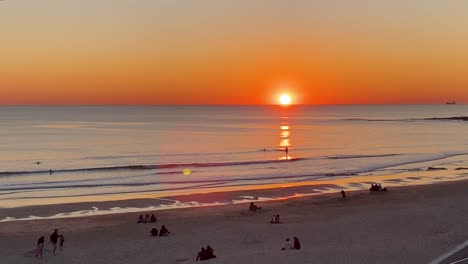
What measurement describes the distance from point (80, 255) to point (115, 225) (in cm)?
557

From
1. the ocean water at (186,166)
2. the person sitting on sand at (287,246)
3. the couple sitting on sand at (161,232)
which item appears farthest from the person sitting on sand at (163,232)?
the ocean water at (186,166)

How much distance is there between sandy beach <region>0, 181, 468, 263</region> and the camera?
64.0ft

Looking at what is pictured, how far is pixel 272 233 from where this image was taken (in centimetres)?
2373

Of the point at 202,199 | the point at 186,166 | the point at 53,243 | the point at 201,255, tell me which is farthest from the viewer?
the point at 186,166

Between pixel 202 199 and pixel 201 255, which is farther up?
pixel 202 199

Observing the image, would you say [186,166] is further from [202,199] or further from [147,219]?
[147,219]

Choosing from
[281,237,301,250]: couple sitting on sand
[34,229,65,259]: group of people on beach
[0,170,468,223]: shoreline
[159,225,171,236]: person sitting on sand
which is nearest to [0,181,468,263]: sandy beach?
[34,229,65,259]: group of people on beach

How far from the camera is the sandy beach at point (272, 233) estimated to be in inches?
768

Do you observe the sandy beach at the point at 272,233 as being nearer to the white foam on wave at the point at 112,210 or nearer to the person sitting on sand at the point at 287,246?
the person sitting on sand at the point at 287,246

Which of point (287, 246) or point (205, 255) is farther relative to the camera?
point (287, 246)

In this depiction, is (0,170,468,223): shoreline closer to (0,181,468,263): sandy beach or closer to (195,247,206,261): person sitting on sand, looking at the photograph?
(0,181,468,263): sandy beach

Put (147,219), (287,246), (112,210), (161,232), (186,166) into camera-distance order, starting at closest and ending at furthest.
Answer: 1. (287,246)
2. (161,232)
3. (147,219)
4. (112,210)
5. (186,166)

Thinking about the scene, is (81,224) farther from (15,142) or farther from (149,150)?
(15,142)

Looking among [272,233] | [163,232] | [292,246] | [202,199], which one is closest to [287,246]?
[292,246]
